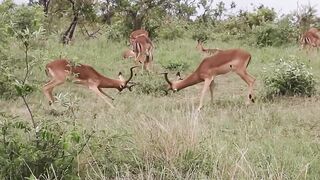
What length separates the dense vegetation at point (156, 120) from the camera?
3982 mm

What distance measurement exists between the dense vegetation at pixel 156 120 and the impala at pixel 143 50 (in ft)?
1.10

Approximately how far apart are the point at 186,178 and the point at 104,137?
34.7 inches

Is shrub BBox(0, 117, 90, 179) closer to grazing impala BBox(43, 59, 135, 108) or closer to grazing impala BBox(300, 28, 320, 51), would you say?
grazing impala BBox(43, 59, 135, 108)

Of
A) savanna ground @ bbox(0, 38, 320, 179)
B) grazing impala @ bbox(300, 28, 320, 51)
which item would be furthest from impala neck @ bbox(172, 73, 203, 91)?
grazing impala @ bbox(300, 28, 320, 51)

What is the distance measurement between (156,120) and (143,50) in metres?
8.22

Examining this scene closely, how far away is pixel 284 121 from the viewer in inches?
255

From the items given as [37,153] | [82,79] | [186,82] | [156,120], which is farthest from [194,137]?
[82,79]

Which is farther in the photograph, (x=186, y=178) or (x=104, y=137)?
(x=104, y=137)

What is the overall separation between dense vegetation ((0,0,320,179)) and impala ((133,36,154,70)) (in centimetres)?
34

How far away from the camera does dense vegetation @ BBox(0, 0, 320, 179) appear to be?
398cm

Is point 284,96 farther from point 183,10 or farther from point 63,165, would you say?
point 183,10

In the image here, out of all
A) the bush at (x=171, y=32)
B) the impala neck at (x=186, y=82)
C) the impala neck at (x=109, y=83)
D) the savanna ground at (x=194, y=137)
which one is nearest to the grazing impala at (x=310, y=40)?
the bush at (x=171, y=32)

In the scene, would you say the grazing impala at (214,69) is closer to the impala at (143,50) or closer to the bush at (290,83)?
the bush at (290,83)

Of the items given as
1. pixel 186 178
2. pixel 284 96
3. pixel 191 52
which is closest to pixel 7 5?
pixel 191 52
